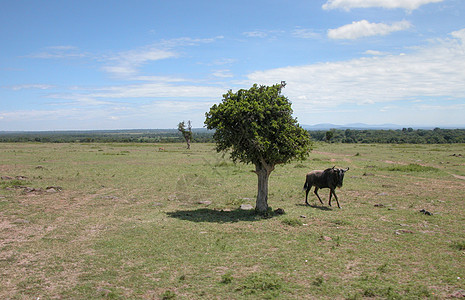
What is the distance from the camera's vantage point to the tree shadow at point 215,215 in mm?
14272

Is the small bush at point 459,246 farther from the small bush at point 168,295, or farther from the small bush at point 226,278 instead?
the small bush at point 168,295

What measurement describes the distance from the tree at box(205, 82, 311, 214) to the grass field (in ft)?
9.41

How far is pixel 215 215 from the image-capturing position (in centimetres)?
1513

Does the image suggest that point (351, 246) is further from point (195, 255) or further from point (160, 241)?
point (160, 241)

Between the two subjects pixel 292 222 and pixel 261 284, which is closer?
pixel 261 284

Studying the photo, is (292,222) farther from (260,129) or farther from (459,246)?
(459,246)

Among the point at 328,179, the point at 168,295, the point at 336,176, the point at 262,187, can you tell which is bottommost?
the point at 168,295

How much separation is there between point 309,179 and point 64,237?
12243 millimetres

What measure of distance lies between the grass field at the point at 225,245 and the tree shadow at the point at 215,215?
50mm

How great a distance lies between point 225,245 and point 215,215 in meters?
4.42

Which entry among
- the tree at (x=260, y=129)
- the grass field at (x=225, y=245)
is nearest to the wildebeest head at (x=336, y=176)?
the grass field at (x=225, y=245)

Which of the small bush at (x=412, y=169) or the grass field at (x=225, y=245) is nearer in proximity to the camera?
the grass field at (x=225, y=245)

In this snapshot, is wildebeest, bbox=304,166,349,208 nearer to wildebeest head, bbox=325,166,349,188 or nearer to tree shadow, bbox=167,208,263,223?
wildebeest head, bbox=325,166,349,188

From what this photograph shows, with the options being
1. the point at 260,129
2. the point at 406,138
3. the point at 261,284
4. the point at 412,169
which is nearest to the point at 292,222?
the point at 260,129
